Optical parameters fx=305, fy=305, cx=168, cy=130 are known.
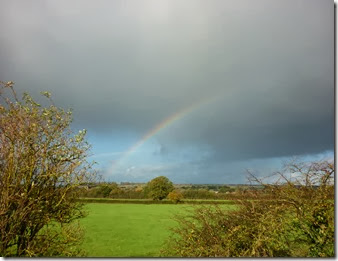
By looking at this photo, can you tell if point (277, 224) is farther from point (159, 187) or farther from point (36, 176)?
point (159, 187)

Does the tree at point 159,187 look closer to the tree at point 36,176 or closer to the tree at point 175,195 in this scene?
the tree at point 175,195

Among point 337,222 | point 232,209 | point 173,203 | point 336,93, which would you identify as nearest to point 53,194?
point 232,209

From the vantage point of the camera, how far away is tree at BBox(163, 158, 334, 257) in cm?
543

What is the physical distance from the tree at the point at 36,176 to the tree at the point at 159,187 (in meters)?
34.3

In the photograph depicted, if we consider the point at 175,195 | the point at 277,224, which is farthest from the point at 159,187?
the point at 277,224

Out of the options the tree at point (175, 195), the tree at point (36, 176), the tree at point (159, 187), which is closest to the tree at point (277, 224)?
the tree at point (36, 176)

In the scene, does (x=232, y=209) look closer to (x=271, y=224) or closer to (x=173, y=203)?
(x=271, y=224)

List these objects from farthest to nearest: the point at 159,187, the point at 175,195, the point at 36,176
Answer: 1. the point at 159,187
2. the point at 175,195
3. the point at 36,176

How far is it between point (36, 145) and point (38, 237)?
1.67 m

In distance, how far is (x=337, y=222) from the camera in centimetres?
543

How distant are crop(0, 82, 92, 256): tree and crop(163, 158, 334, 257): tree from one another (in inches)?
91.2

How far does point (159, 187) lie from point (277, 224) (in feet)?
116

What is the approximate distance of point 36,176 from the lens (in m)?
5.32

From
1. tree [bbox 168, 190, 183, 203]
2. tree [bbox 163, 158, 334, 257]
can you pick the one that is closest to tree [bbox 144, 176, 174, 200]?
tree [bbox 168, 190, 183, 203]
